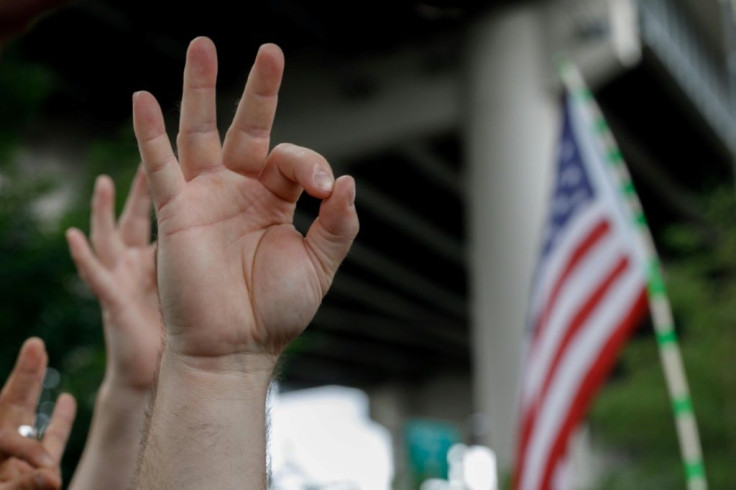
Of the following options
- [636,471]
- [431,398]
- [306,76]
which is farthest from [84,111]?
[431,398]

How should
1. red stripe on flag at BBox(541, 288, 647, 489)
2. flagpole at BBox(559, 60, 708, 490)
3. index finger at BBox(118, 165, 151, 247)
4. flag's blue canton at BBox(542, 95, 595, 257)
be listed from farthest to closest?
flag's blue canton at BBox(542, 95, 595, 257) < red stripe on flag at BBox(541, 288, 647, 489) < flagpole at BBox(559, 60, 708, 490) < index finger at BBox(118, 165, 151, 247)

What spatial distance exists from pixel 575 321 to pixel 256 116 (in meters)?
4.28

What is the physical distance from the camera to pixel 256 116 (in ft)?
6.24

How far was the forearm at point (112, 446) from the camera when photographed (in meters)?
2.56

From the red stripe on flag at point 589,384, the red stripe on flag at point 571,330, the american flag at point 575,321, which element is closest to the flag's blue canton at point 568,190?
the american flag at point 575,321

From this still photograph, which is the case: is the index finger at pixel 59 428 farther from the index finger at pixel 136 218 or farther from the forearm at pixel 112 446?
the index finger at pixel 136 218

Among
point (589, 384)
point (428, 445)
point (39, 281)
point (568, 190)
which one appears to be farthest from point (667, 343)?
point (39, 281)

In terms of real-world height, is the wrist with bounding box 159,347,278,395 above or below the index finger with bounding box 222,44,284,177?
below

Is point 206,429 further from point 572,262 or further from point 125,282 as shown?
point 572,262

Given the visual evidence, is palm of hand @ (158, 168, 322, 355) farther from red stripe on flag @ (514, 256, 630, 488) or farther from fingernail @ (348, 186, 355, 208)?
red stripe on flag @ (514, 256, 630, 488)

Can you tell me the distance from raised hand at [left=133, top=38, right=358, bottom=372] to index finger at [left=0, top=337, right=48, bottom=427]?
2.29 feet

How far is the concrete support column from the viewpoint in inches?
664


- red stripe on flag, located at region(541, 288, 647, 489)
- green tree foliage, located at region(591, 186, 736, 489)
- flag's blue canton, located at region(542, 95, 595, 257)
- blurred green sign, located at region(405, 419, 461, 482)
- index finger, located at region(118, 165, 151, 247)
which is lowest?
index finger, located at region(118, 165, 151, 247)

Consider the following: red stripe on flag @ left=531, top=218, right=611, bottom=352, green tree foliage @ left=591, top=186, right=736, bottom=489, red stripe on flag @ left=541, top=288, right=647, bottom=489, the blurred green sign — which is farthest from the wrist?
green tree foliage @ left=591, top=186, right=736, bottom=489
